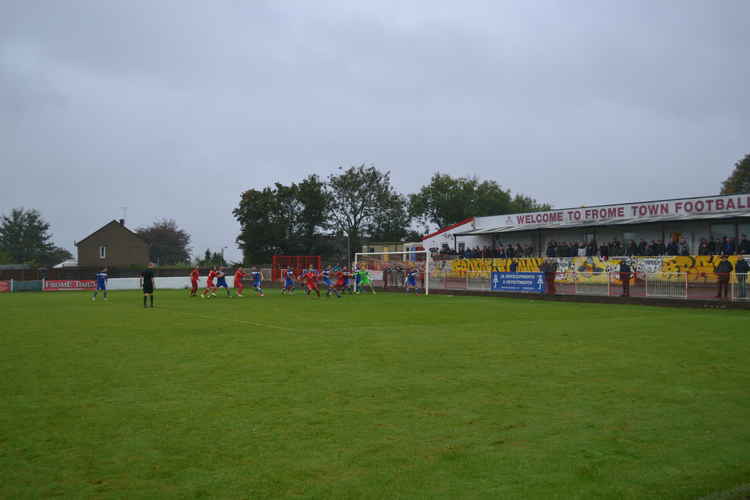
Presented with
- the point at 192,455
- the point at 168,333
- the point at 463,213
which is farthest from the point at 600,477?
the point at 463,213

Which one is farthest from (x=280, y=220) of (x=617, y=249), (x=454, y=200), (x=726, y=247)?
Answer: (x=726, y=247)

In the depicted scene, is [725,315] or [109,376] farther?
[725,315]

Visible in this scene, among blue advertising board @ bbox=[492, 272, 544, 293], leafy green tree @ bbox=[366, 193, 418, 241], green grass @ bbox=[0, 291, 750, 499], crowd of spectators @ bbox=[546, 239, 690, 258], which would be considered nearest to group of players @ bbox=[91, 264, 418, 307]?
blue advertising board @ bbox=[492, 272, 544, 293]

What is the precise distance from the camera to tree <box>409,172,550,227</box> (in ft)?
280

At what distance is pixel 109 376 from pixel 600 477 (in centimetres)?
698

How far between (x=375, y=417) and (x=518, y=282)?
26.6 metres

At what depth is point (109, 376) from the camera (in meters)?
9.06

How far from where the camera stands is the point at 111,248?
7606 centimetres

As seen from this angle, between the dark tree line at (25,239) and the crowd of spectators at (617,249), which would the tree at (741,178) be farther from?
the dark tree line at (25,239)

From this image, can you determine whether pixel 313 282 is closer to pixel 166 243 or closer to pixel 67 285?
pixel 67 285

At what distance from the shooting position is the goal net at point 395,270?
38875mm

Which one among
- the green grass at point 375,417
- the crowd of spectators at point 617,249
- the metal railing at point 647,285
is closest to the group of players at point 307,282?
the metal railing at point 647,285

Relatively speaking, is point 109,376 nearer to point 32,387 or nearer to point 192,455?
point 32,387

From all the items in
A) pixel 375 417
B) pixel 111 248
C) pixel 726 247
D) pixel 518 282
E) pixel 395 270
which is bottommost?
pixel 375 417
